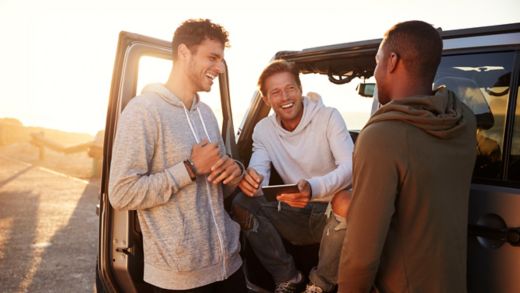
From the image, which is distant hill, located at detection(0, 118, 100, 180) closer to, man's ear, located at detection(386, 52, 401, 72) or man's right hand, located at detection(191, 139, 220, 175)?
man's right hand, located at detection(191, 139, 220, 175)

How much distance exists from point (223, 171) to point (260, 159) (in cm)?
100

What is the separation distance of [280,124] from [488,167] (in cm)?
140

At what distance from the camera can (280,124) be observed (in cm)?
305

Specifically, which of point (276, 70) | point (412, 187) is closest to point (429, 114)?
point (412, 187)

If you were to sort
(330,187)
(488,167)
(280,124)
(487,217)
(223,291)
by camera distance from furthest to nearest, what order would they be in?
(280,124)
(330,187)
(223,291)
(488,167)
(487,217)

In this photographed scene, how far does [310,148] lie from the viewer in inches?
111

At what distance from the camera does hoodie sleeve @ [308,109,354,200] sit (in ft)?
8.04

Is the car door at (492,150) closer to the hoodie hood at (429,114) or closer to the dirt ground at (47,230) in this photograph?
the hoodie hood at (429,114)

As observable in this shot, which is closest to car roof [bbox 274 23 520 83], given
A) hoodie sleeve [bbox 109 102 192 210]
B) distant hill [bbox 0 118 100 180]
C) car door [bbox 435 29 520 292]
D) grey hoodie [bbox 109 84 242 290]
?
car door [bbox 435 29 520 292]

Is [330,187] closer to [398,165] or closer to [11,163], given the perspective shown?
[398,165]

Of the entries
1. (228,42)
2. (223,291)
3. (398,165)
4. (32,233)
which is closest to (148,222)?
(223,291)

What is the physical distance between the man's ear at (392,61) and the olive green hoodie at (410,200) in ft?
0.52

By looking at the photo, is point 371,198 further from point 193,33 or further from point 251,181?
point 193,33

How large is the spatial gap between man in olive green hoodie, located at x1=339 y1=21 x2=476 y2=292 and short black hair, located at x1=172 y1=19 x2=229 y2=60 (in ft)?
3.20
